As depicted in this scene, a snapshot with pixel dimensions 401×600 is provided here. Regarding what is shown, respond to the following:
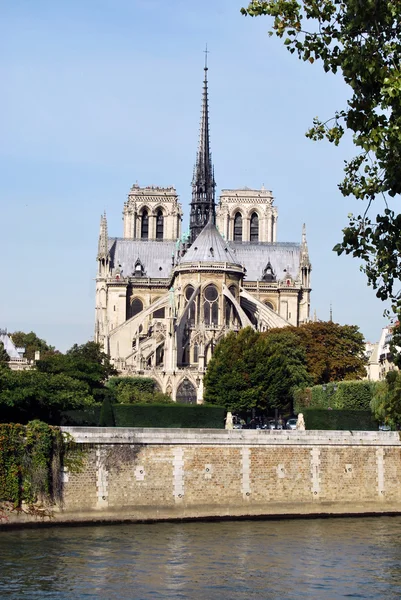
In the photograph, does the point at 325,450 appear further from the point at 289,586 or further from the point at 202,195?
the point at 202,195

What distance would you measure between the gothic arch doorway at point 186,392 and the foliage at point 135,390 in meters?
2.24

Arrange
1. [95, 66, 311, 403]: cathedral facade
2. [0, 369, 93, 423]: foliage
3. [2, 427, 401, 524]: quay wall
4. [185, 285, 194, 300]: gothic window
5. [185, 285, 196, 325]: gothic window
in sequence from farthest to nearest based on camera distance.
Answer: [185, 285, 194, 300]: gothic window < [185, 285, 196, 325]: gothic window < [95, 66, 311, 403]: cathedral facade < [0, 369, 93, 423]: foliage < [2, 427, 401, 524]: quay wall

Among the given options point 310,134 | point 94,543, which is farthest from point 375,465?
point 310,134

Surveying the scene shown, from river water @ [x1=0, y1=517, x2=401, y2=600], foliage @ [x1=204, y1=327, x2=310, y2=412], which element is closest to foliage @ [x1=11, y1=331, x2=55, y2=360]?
foliage @ [x1=204, y1=327, x2=310, y2=412]

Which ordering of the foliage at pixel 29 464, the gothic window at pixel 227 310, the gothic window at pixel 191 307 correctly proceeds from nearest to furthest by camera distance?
1. the foliage at pixel 29 464
2. the gothic window at pixel 191 307
3. the gothic window at pixel 227 310

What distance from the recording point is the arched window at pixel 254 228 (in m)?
140

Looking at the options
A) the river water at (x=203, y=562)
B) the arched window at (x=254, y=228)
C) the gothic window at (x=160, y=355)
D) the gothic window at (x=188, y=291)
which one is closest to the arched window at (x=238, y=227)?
the arched window at (x=254, y=228)

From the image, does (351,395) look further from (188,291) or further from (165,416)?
(188,291)

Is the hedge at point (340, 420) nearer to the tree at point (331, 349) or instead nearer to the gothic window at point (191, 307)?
the tree at point (331, 349)

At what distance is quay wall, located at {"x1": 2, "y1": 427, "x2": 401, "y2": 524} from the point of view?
43.9 m

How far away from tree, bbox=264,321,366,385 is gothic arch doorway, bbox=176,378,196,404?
24.0 feet

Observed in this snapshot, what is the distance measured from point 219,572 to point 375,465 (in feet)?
50.4

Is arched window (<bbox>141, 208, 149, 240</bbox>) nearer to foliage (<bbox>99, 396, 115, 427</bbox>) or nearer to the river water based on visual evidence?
foliage (<bbox>99, 396, 115, 427</bbox>)

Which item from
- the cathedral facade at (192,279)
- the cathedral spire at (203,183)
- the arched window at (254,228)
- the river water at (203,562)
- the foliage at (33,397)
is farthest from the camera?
the arched window at (254,228)
